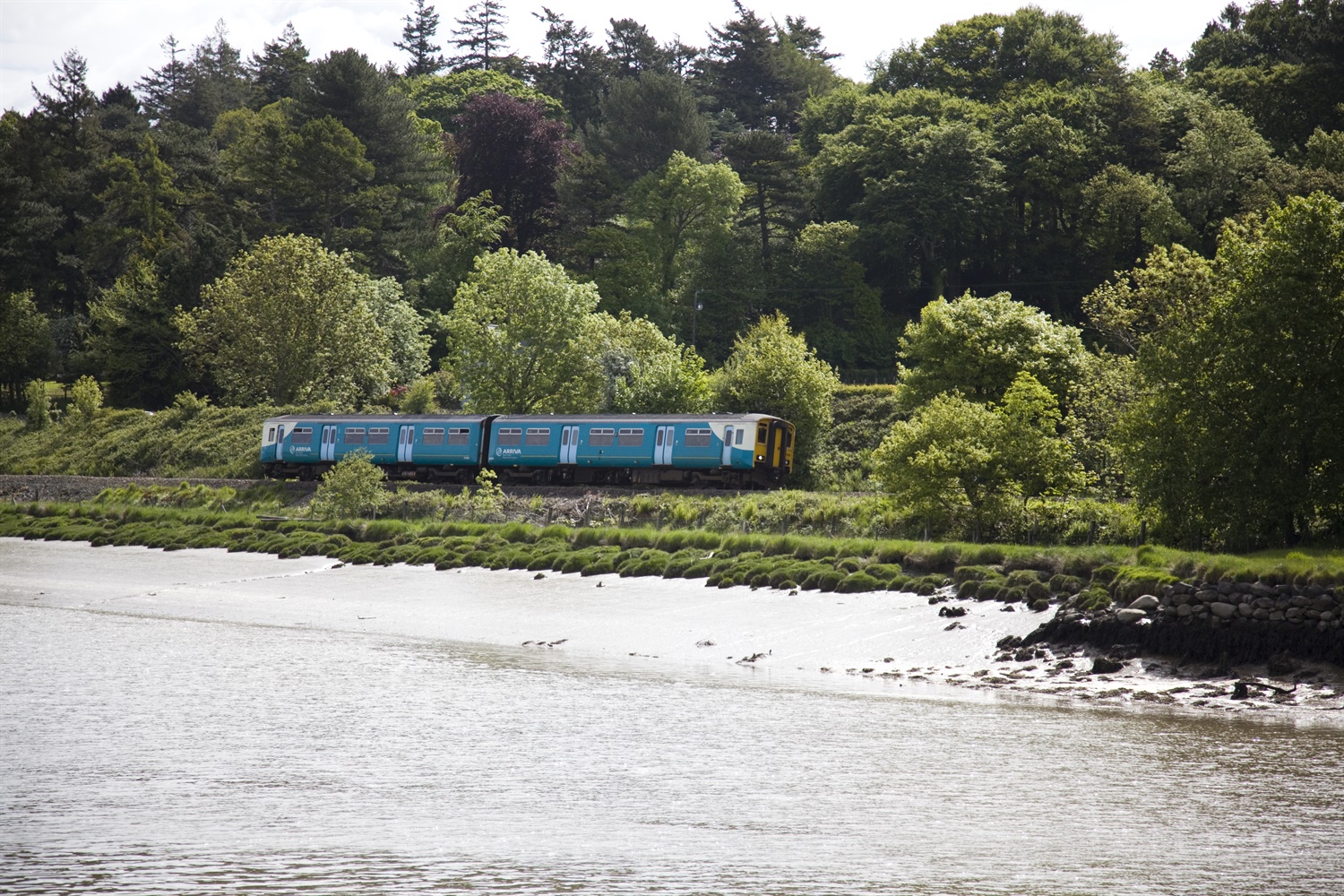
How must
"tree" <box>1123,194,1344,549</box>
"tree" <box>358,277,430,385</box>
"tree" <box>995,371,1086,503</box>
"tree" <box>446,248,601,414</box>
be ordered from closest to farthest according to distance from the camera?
1. "tree" <box>1123,194,1344,549</box>
2. "tree" <box>995,371,1086,503</box>
3. "tree" <box>446,248,601,414</box>
4. "tree" <box>358,277,430,385</box>

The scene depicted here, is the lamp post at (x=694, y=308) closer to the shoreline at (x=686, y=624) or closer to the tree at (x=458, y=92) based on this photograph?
the tree at (x=458, y=92)

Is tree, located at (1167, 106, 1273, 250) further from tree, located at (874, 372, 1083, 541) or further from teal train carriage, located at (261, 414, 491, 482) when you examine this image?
teal train carriage, located at (261, 414, 491, 482)

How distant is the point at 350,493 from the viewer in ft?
122

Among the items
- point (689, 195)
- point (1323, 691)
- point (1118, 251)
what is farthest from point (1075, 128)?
point (1323, 691)

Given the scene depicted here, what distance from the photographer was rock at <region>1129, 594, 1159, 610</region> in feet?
64.5

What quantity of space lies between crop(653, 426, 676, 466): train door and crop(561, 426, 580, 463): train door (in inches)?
113

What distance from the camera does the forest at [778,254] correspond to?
94.9 ft

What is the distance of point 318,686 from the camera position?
18.1m

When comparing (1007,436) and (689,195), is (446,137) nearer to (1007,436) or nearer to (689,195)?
(689,195)

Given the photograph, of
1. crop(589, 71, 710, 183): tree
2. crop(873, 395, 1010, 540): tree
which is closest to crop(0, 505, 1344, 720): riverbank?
crop(873, 395, 1010, 540): tree

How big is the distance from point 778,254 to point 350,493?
3776cm

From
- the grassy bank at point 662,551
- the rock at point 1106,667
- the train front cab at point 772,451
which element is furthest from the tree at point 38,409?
the rock at point 1106,667

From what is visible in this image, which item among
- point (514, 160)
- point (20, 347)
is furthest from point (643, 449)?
point (20, 347)

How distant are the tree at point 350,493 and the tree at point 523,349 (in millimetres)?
11577
